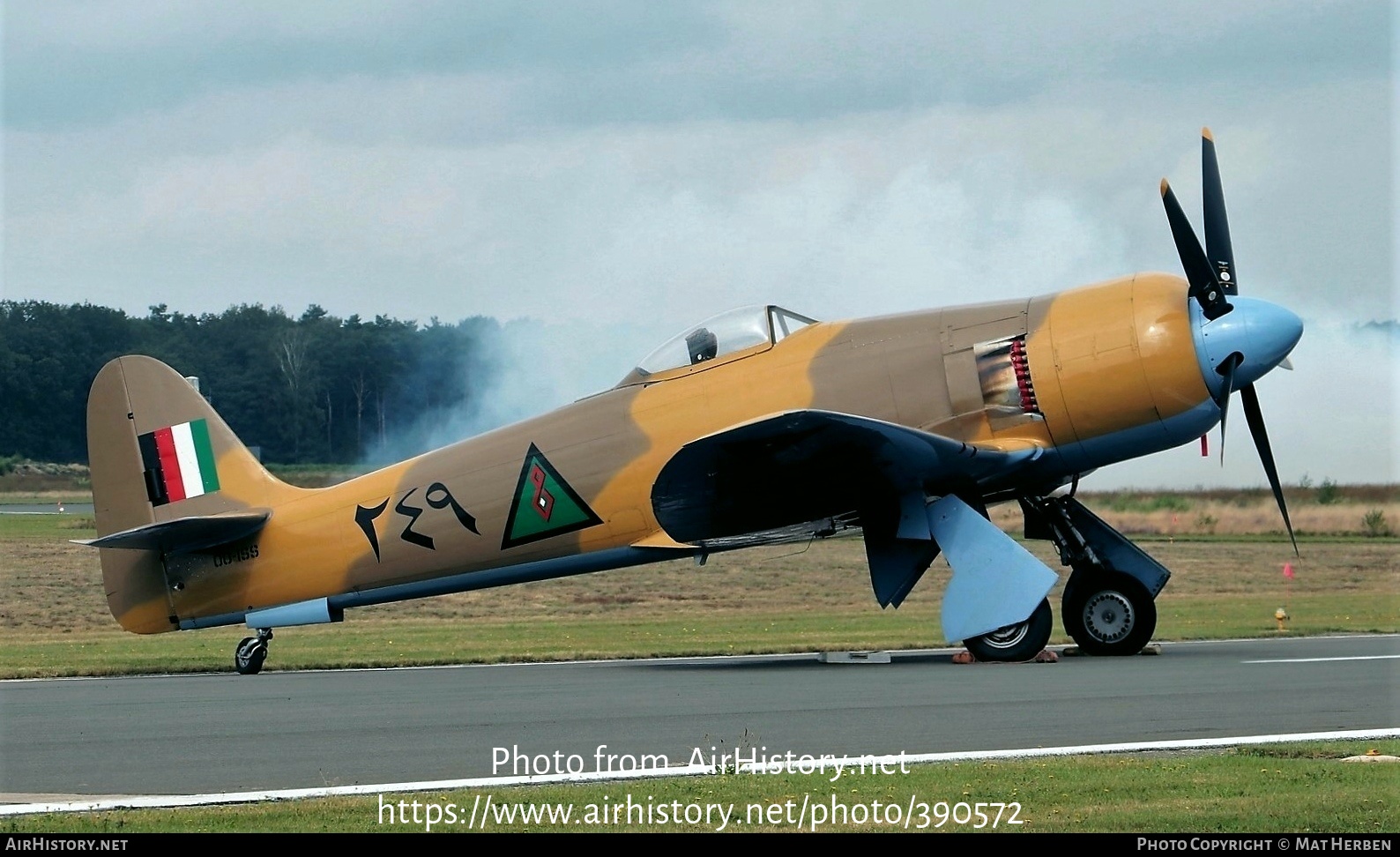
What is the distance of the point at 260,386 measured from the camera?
43906 millimetres

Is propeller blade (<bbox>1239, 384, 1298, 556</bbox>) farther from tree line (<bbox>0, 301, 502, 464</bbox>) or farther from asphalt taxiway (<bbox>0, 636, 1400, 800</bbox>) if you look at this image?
tree line (<bbox>0, 301, 502, 464</bbox>)

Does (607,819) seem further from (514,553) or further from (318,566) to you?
(318,566)

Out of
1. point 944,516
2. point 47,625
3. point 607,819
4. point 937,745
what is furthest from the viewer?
point 47,625

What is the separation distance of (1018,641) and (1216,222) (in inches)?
161

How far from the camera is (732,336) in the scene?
1495 cm

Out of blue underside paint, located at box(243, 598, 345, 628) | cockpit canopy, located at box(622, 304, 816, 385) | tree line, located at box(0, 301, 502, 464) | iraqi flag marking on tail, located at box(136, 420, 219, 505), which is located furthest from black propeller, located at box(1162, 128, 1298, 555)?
tree line, located at box(0, 301, 502, 464)

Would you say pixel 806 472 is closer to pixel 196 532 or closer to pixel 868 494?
pixel 868 494

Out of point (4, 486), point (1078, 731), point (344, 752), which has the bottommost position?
point (1078, 731)

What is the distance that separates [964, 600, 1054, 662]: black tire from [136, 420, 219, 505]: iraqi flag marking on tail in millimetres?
8215

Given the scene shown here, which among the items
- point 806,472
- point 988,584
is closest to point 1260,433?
point 988,584

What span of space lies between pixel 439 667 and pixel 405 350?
99.1 feet

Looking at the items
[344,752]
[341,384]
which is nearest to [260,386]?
[341,384]

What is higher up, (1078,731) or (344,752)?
(344,752)

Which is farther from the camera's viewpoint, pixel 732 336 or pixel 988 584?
pixel 732 336
